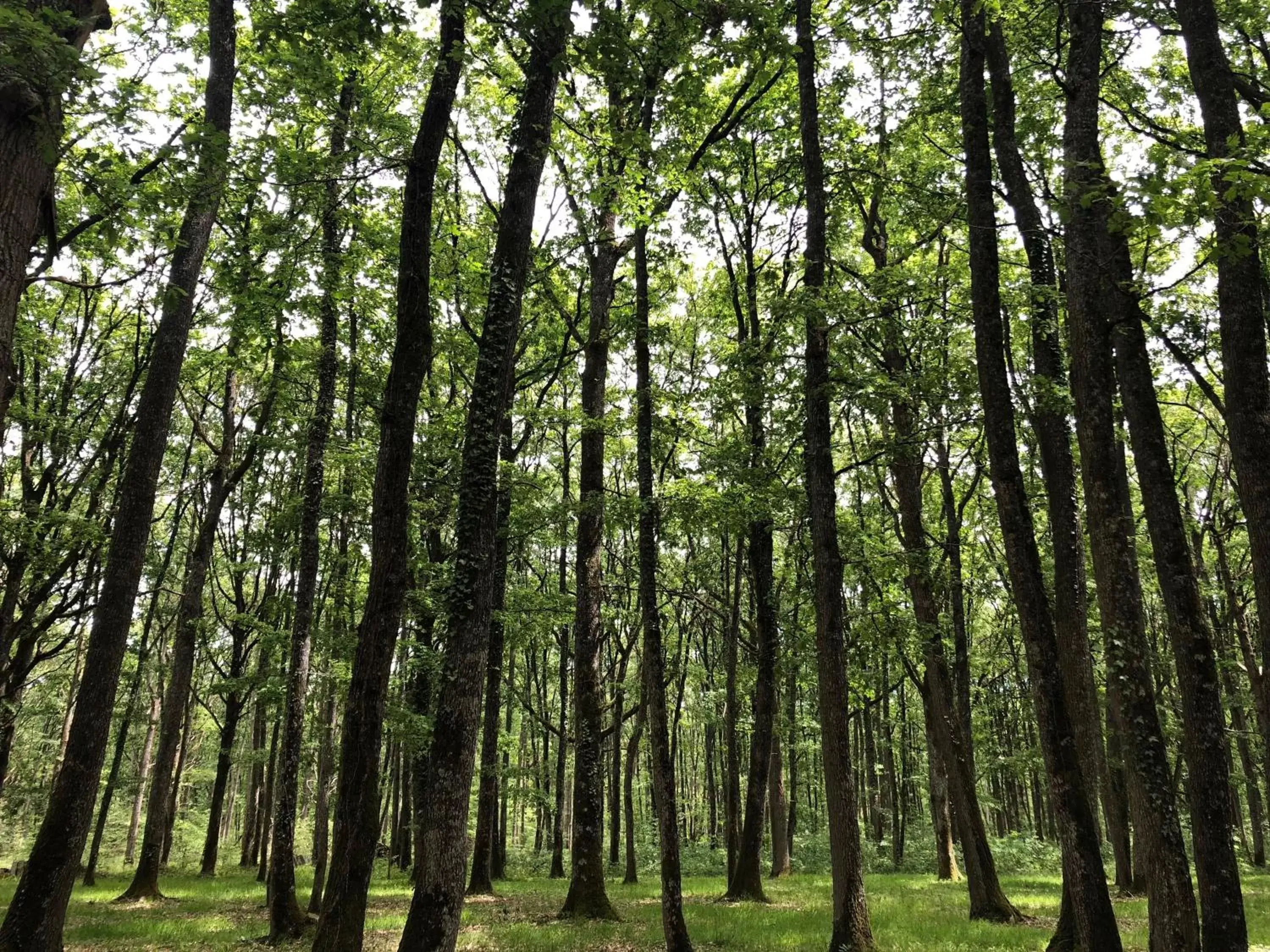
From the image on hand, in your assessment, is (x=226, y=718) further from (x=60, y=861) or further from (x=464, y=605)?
(x=464, y=605)

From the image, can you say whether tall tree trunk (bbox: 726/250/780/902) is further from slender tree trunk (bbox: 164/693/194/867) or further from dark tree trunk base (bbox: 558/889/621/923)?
slender tree trunk (bbox: 164/693/194/867)

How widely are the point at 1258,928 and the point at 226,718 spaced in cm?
2681

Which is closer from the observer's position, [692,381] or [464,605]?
[464,605]

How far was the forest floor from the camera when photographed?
10602 mm

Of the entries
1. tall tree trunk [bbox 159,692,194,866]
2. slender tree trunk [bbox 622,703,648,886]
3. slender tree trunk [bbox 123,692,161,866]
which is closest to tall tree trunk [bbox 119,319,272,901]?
tall tree trunk [bbox 159,692,194,866]

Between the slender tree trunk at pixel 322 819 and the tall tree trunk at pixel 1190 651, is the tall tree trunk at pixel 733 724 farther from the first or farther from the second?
the tall tree trunk at pixel 1190 651

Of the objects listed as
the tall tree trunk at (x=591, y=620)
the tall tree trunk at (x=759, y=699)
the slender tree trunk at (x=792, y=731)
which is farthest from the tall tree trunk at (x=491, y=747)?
the slender tree trunk at (x=792, y=731)

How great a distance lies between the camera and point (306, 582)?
1239 cm

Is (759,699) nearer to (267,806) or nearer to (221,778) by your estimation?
(221,778)

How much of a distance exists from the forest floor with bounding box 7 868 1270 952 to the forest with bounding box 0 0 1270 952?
0.23m

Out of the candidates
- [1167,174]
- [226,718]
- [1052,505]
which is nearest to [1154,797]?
[1052,505]

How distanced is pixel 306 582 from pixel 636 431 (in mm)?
7451

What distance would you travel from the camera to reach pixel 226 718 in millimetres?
23688

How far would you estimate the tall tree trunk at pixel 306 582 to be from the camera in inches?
429
